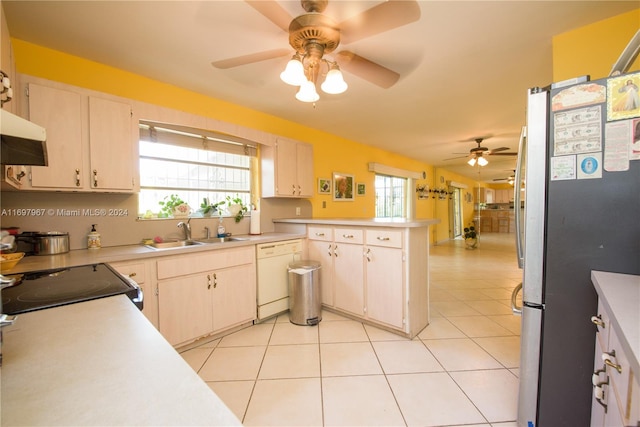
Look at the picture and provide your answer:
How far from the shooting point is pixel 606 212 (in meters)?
1.13

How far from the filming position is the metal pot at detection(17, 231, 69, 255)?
1.86 metres

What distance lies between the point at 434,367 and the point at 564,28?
2.55 metres

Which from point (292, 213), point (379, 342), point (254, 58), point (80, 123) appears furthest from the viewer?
point (292, 213)

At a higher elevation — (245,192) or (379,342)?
(245,192)

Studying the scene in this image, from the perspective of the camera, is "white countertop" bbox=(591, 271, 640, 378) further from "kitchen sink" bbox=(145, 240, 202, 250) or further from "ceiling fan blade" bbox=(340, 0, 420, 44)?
"kitchen sink" bbox=(145, 240, 202, 250)

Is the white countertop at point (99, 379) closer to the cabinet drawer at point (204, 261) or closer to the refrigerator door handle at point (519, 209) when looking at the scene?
the cabinet drawer at point (204, 261)

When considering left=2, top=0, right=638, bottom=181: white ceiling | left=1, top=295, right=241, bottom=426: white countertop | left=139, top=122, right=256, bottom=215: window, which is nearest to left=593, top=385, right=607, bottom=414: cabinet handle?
left=1, top=295, right=241, bottom=426: white countertop

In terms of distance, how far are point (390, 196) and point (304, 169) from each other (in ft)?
11.9

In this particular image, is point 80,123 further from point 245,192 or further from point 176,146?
point 245,192

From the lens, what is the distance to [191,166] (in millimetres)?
2900

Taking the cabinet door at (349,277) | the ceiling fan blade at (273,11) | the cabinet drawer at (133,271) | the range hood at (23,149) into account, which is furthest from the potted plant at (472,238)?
the range hood at (23,149)

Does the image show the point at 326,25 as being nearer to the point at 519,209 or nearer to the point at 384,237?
the point at 519,209

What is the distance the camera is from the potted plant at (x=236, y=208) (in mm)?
3105

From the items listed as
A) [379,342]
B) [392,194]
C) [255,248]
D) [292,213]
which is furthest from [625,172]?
[392,194]
